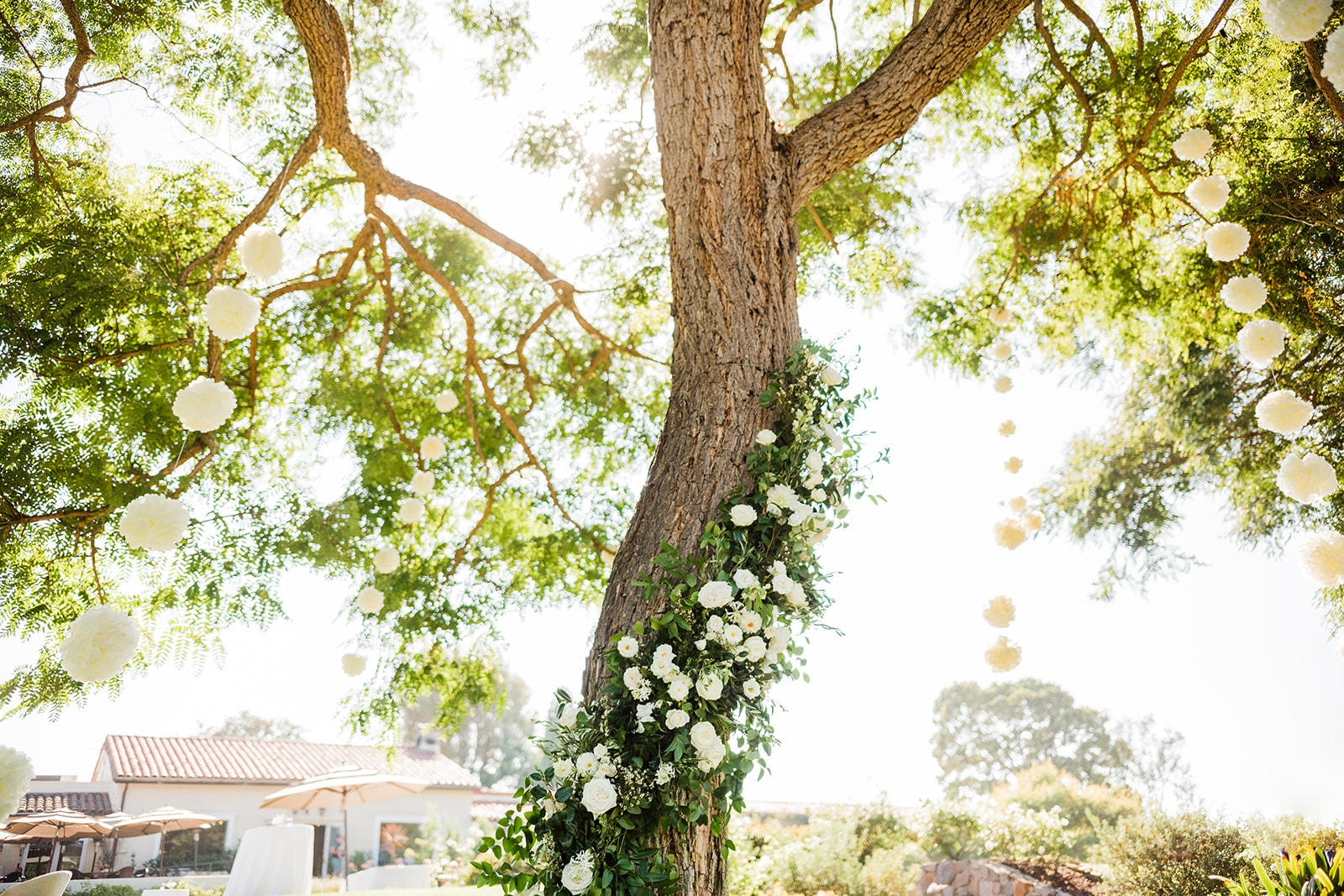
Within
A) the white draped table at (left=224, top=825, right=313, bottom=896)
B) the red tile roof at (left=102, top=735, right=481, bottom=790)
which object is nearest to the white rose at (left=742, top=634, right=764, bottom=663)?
the white draped table at (left=224, top=825, right=313, bottom=896)

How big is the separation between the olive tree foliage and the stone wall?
343 cm

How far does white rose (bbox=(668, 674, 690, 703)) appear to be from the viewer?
1.99m

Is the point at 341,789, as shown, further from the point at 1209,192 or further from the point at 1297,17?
the point at 1297,17

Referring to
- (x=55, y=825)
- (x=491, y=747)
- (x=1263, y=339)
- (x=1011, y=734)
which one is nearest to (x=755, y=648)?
(x=1263, y=339)

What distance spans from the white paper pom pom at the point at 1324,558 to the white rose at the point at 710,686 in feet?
9.68

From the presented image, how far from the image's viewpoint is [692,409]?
2.55 m

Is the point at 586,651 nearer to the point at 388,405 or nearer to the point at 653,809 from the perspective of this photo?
the point at 653,809

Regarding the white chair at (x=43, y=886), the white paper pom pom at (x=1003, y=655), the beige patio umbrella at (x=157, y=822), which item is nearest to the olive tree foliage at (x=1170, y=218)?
the white paper pom pom at (x=1003, y=655)

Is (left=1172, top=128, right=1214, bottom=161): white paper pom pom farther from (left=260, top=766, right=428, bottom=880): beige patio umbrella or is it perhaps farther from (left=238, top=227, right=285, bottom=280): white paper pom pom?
(left=260, top=766, right=428, bottom=880): beige patio umbrella

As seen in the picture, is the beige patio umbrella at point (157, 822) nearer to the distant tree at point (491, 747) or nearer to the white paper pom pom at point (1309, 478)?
the white paper pom pom at point (1309, 478)

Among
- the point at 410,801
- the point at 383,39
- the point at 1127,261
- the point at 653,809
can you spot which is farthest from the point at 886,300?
the point at 410,801

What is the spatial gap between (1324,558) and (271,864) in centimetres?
919

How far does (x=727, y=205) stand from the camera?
270 cm

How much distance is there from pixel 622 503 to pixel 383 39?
13.2ft
